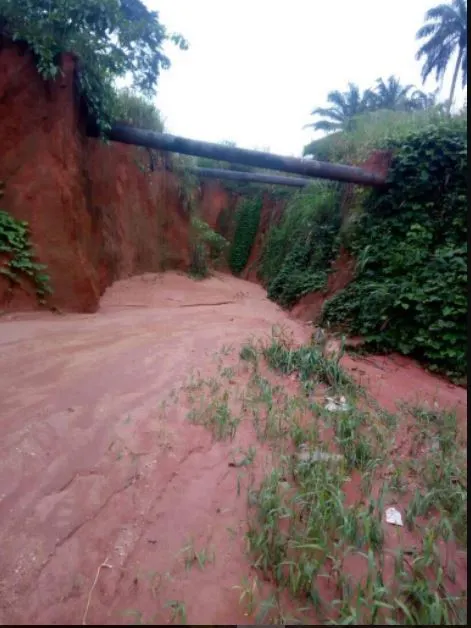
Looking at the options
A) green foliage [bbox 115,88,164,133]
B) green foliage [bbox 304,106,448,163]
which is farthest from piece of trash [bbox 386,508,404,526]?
green foliage [bbox 115,88,164,133]

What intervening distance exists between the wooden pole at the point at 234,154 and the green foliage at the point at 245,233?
465 inches

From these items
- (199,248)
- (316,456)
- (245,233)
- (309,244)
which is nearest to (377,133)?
(309,244)

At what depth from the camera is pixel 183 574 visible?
152cm

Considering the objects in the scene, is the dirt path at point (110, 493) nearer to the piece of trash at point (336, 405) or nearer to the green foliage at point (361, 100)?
the piece of trash at point (336, 405)

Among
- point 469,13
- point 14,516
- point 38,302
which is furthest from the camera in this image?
point 38,302

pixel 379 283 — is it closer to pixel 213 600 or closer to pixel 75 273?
pixel 75 273

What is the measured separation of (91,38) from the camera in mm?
5816

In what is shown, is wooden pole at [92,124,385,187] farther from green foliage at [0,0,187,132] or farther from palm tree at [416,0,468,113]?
palm tree at [416,0,468,113]

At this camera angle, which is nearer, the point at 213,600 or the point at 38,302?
the point at 213,600

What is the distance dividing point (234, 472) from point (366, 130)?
9.20 metres

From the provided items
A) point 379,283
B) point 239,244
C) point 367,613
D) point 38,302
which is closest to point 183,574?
point 367,613

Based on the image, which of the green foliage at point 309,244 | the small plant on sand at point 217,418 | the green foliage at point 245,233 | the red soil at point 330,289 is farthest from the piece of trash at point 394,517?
the green foliage at point 245,233

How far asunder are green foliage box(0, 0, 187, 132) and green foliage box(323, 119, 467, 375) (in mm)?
4504

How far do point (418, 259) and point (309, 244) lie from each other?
437 centimetres
